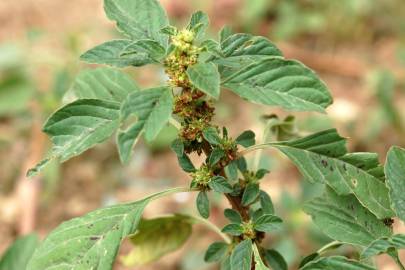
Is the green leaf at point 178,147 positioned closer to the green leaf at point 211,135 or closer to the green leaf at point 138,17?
the green leaf at point 211,135

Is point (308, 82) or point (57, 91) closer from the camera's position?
point (308, 82)

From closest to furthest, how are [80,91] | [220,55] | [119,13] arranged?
[220,55] < [119,13] < [80,91]

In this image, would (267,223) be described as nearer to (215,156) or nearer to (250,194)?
(250,194)

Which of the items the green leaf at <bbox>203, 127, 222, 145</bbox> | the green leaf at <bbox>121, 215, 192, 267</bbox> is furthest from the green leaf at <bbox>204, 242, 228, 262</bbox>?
the green leaf at <bbox>203, 127, 222, 145</bbox>

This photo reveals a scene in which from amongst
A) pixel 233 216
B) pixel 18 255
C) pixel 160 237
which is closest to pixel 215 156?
pixel 233 216

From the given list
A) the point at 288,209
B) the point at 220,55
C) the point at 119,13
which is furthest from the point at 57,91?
the point at 220,55

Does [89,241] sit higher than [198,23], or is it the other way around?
[198,23]

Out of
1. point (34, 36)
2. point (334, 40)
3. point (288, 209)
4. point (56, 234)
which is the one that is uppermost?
point (334, 40)

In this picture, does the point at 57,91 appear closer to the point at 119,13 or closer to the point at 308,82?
the point at 119,13
